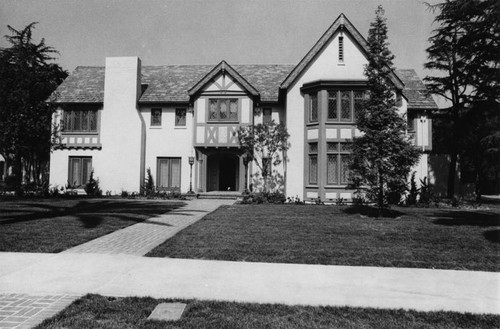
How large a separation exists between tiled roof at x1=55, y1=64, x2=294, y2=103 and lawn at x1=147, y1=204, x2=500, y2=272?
1286 centimetres

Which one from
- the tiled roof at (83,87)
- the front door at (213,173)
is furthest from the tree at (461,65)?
the tiled roof at (83,87)

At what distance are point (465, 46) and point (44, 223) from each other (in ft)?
89.3

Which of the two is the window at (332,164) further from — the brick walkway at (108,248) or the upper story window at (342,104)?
the brick walkway at (108,248)

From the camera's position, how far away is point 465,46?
26.1 meters

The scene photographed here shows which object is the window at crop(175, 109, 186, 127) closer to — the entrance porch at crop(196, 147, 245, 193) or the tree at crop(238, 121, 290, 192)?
the entrance porch at crop(196, 147, 245, 193)

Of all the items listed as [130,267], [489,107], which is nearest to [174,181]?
[130,267]

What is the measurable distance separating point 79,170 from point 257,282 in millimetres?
22837

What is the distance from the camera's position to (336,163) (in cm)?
2092

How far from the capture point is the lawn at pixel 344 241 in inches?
309

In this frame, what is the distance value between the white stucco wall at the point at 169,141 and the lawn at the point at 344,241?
1123 centimetres


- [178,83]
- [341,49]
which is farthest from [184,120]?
[341,49]

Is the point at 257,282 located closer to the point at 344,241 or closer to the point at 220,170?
the point at 344,241

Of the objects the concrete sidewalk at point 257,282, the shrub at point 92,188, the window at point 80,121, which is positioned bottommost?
the concrete sidewalk at point 257,282

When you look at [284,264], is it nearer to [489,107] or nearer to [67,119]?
[67,119]
